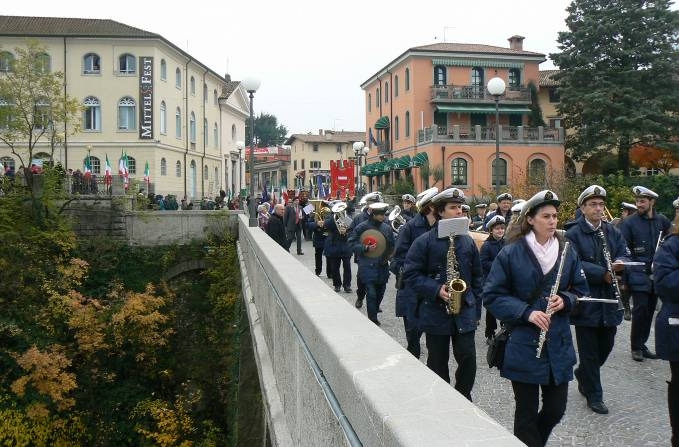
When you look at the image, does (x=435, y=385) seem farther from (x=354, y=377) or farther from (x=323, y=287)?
(x=323, y=287)

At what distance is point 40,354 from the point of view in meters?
19.3

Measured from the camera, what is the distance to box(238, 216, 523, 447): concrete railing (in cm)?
193

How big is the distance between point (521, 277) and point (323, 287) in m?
1.36

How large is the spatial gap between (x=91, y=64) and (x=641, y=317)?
150ft

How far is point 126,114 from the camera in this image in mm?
47375

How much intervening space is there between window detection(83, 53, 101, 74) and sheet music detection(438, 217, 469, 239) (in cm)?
4568

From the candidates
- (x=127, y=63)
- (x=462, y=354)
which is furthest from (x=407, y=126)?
(x=462, y=354)

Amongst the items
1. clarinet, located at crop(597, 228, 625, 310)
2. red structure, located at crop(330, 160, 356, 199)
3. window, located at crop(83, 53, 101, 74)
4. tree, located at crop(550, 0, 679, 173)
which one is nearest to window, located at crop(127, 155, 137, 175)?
window, located at crop(83, 53, 101, 74)

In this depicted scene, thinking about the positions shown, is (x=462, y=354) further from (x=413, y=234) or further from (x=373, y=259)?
(x=373, y=259)

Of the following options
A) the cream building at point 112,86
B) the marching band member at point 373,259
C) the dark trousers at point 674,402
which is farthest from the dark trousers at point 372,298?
the cream building at point 112,86

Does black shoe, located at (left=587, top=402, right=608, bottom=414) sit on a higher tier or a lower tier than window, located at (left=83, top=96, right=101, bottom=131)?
lower

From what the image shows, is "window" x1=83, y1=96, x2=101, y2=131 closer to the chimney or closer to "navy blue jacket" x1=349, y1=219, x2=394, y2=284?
the chimney

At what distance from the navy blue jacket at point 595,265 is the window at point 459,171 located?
39.1m

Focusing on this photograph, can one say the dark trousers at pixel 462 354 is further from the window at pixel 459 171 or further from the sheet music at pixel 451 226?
the window at pixel 459 171
